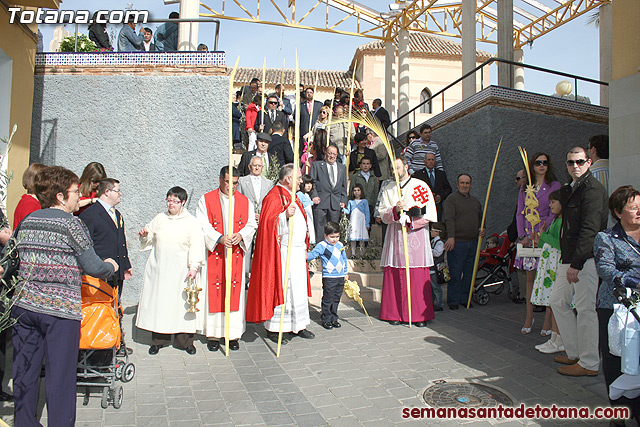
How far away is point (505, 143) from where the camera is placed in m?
10.3

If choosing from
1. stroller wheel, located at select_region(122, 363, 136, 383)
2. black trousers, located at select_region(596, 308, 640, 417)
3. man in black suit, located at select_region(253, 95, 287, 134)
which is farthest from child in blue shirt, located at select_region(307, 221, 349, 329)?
man in black suit, located at select_region(253, 95, 287, 134)

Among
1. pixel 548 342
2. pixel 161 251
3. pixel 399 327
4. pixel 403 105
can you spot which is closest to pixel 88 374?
pixel 161 251

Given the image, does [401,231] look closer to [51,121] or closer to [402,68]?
[51,121]

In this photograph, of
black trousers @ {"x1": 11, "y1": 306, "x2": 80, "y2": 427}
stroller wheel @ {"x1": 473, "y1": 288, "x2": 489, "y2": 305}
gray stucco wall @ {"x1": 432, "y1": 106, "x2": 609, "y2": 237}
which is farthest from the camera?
gray stucco wall @ {"x1": 432, "y1": 106, "x2": 609, "y2": 237}

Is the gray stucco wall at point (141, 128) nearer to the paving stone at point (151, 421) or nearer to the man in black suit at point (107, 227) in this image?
the man in black suit at point (107, 227)

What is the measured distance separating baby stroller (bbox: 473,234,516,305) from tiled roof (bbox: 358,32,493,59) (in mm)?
19624

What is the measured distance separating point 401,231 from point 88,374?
14.0ft

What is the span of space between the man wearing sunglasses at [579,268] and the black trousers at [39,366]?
4.17m

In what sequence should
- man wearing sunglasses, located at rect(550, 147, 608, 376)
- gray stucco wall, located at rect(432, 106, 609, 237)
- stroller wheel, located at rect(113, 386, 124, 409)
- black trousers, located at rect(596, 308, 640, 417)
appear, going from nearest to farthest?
black trousers, located at rect(596, 308, 640, 417), stroller wheel, located at rect(113, 386, 124, 409), man wearing sunglasses, located at rect(550, 147, 608, 376), gray stucco wall, located at rect(432, 106, 609, 237)

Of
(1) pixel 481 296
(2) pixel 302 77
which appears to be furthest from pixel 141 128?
(2) pixel 302 77

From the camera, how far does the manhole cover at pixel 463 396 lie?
Answer: 4.29 metres

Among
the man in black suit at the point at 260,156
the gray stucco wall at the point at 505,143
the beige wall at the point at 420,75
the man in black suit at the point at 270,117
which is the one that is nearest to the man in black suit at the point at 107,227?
the man in black suit at the point at 260,156

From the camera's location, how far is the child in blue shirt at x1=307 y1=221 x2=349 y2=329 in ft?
21.7

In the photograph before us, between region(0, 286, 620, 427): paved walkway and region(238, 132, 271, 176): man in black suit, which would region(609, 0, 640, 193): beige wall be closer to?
region(0, 286, 620, 427): paved walkway
